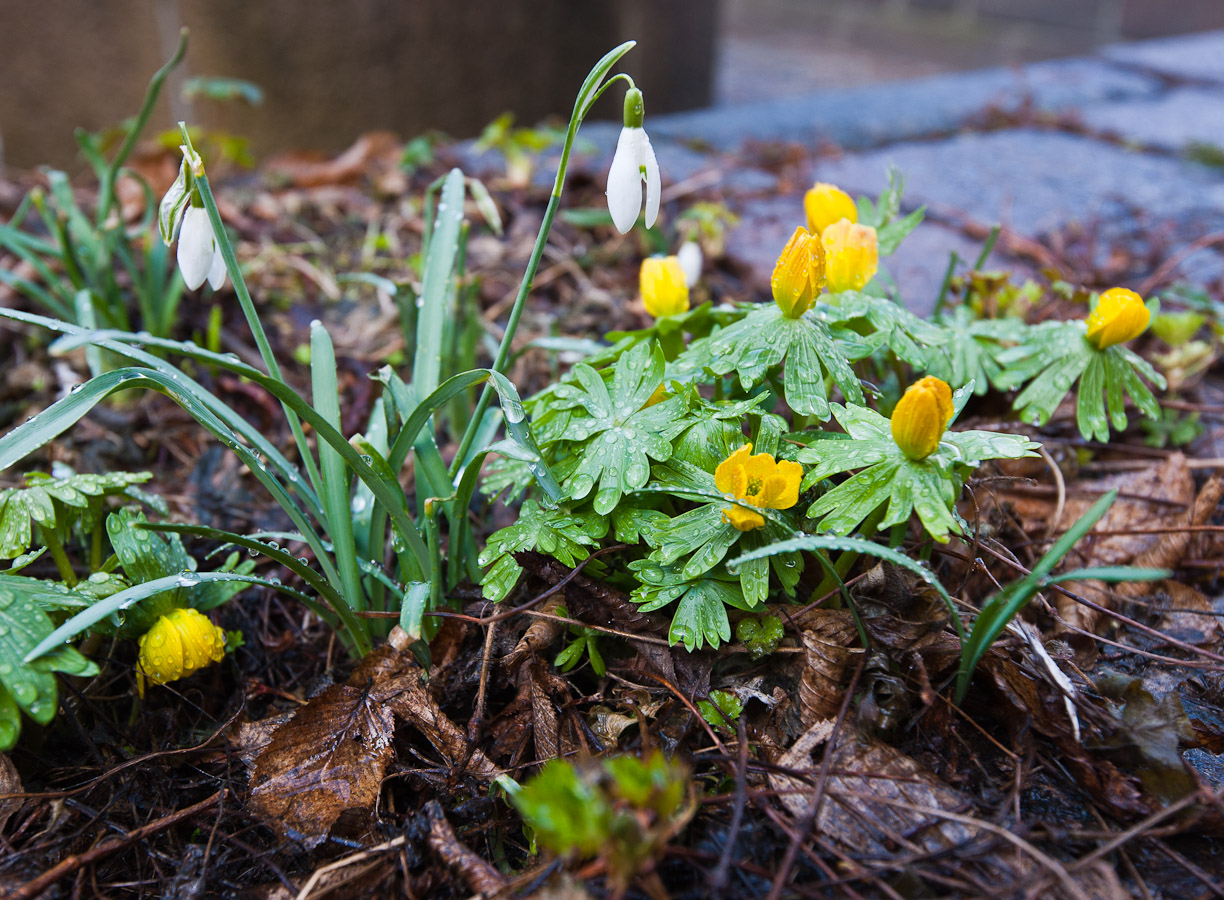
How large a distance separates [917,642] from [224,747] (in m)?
1.02

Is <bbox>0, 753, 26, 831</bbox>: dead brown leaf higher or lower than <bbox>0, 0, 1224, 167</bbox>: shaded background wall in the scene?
lower

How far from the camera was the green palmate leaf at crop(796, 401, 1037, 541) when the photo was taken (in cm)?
102

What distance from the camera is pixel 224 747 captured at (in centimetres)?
123

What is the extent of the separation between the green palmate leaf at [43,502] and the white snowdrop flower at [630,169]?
2.70 ft

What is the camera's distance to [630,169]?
1078mm

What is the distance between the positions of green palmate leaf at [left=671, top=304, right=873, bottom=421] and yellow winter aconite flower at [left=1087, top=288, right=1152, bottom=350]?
422 millimetres

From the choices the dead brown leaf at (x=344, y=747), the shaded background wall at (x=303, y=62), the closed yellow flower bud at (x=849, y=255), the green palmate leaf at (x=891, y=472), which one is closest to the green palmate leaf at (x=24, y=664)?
the dead brown leaf at (x=344, y=747)

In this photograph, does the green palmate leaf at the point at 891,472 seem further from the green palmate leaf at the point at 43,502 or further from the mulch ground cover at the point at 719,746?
the green palmate leaf at the point at 43,502

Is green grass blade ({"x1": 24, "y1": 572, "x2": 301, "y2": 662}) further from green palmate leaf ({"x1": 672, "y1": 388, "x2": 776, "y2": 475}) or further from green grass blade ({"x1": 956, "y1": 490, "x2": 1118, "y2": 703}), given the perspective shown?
green grass blade ({"x1": 956, "y1": 490, "x2": 1118, "y2": 703})

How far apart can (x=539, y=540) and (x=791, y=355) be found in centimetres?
45

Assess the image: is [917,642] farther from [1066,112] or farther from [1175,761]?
[1066,112]

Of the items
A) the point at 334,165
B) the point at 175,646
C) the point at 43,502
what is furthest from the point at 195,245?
the point at 334,165

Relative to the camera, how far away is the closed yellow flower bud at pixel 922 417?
0.98 m

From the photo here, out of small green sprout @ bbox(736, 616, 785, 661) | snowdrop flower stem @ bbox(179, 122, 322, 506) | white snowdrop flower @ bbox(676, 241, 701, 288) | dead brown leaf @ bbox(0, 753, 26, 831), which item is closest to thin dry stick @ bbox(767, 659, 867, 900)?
small green sprout @ bbox(736, 616, 785, 661)
